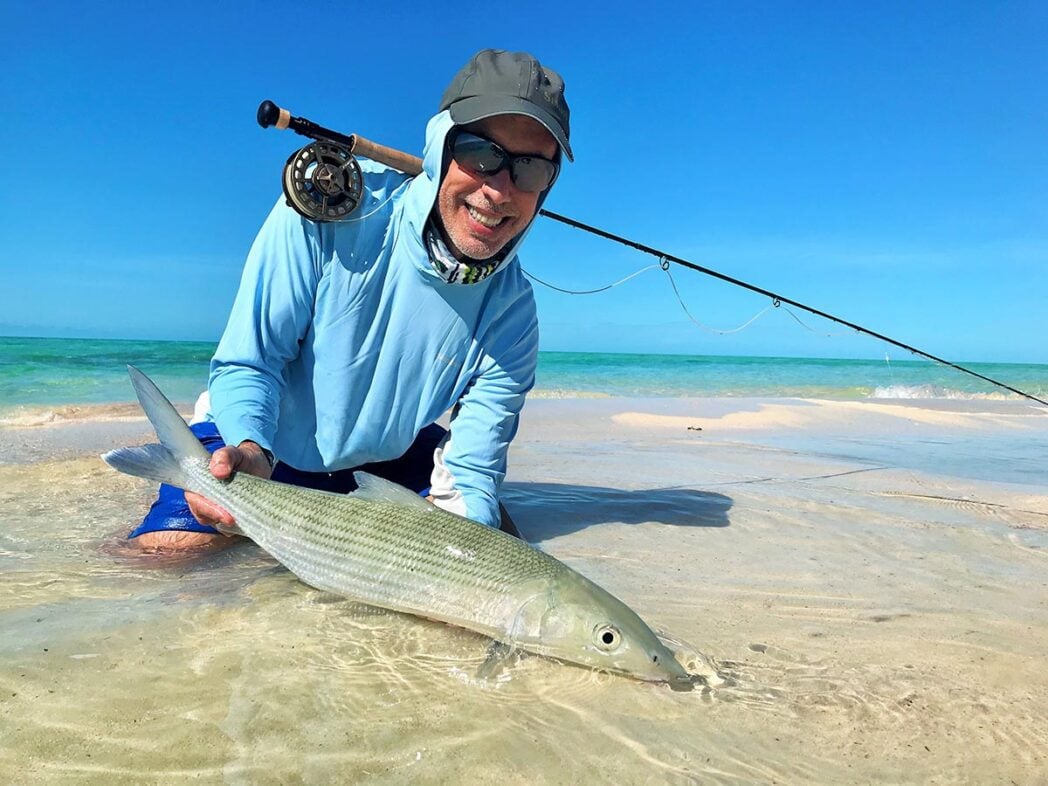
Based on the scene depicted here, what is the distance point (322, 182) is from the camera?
304 centimetres

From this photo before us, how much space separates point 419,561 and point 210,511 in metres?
0.92

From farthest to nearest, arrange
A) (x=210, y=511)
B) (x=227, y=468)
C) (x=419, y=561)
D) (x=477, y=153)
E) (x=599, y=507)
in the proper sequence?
(x=599, y=507) < (x=477, y=153) < (x=210, y=511) < (x=227, y=468) < (x=419, y=561)

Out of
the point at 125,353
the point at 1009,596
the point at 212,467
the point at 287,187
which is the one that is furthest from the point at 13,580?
the point at 125,353

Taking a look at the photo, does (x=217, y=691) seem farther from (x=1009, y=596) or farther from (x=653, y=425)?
(x=653, y=425)

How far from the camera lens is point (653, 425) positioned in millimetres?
10133

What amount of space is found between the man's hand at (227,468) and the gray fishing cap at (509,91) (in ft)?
5.11

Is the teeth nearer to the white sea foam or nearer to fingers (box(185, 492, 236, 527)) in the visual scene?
fingers (box(185, 492, 236, 527))

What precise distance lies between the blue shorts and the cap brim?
1.72m

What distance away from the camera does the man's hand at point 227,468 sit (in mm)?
2725

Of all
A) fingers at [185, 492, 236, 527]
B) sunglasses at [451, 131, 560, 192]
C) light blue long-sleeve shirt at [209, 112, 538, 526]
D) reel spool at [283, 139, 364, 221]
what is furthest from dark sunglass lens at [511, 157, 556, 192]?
fingers at [185, 492, 236, 527]

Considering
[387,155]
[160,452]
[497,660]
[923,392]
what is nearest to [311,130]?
[387,155]

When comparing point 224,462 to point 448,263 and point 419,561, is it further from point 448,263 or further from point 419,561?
point 448,263

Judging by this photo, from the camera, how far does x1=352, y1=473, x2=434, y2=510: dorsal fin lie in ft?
8.91

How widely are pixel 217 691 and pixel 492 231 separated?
204 cm
